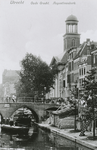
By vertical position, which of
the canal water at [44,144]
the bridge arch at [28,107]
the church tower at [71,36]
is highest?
the church tower at [71,36]

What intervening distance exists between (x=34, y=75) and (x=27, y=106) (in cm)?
1250

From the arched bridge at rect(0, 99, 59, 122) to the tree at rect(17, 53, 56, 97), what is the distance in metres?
8.64

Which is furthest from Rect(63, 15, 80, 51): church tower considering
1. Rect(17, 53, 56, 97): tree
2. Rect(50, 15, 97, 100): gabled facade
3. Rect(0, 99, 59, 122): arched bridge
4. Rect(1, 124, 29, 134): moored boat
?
Rect(1, 124, 29, 134): moored boat

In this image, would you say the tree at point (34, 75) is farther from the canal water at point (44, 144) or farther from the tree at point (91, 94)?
the tree at point (91, 94)

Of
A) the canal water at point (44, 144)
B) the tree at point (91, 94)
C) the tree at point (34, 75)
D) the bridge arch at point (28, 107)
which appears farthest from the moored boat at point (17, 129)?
the tree at point (34, 75)

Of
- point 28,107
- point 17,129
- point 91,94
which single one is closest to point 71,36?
point 28,107

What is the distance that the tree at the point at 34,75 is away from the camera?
7944 centimetres

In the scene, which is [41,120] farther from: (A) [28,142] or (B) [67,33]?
(B) [67,33]

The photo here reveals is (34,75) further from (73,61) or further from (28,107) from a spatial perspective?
(28,107)

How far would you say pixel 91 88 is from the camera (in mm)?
40906

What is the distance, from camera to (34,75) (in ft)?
264

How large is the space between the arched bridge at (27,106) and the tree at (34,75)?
28.4 ft

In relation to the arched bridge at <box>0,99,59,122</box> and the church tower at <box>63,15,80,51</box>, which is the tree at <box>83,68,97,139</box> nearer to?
the arched bridge at <box>0,99,59,122</box>

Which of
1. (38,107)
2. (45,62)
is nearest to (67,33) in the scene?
(45,62)
